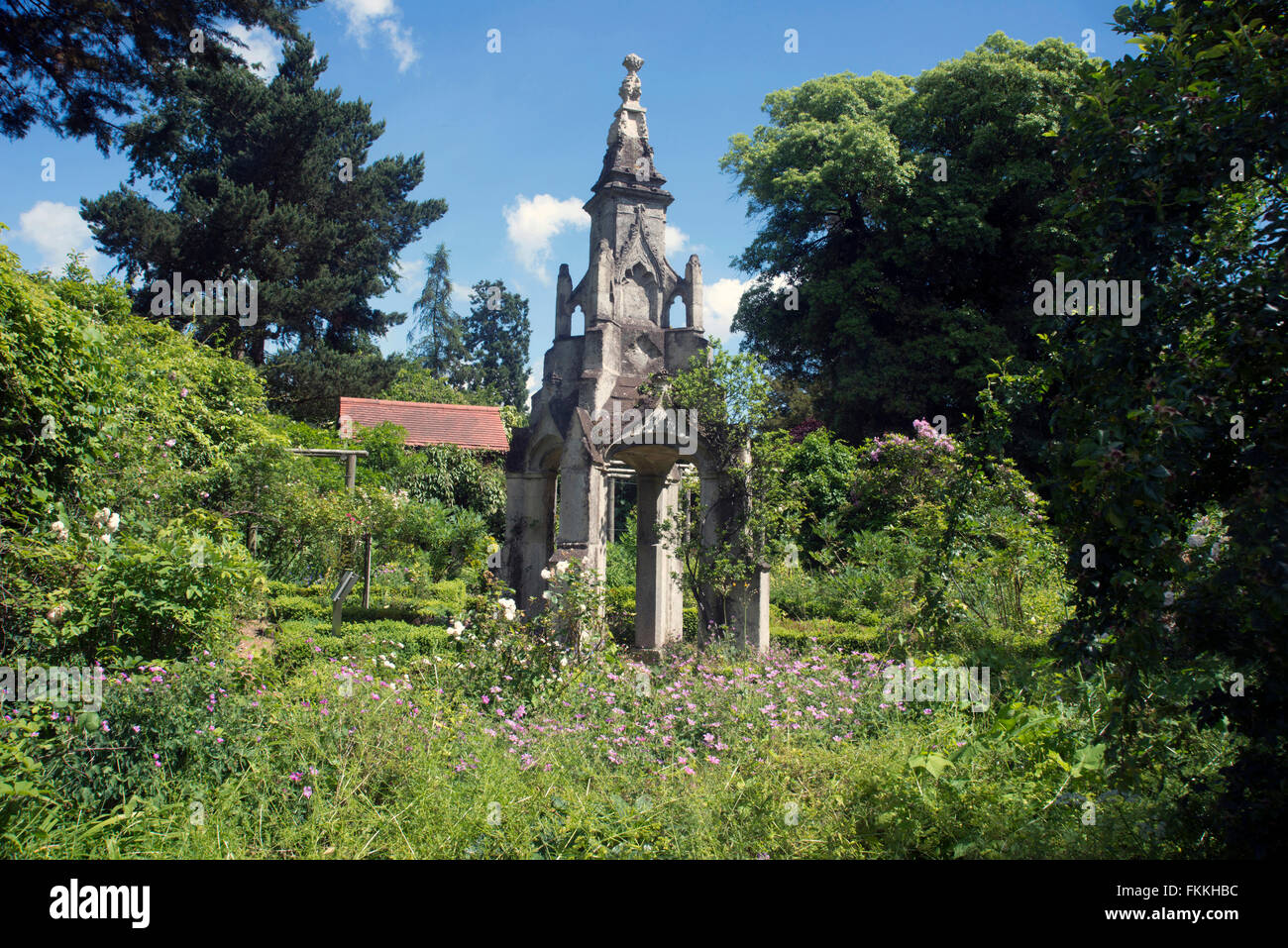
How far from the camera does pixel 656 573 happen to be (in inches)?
344

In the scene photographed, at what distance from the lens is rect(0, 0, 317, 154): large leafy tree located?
6.65 metres

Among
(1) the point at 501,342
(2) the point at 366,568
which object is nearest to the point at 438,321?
(1) the point at 501,342

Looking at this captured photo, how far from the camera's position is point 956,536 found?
7348mm

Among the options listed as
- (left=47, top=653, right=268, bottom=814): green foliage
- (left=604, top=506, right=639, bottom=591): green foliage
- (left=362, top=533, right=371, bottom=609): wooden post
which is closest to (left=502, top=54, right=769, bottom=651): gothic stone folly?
Answer: (left=362, top=533, right=371, bottom=609): wooden post

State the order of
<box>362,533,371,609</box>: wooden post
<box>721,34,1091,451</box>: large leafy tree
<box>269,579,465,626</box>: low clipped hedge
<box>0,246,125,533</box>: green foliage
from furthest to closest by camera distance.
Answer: <box>721,34,1091,451</box>: large leafy tree
<box>362,533,371,609</box>: wooden post
<box>269,579,465,626</box>: low clipped hedge
<box>0,246,125,533</box>: green foliage

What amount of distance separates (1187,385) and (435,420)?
23.6m

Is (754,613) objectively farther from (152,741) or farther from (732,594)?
(152,741)

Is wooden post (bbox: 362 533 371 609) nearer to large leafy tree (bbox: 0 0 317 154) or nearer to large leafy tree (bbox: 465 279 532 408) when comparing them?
large leafy tree (bbox: 0 0 317 154)

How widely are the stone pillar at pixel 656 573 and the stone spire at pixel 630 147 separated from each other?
3252 mm

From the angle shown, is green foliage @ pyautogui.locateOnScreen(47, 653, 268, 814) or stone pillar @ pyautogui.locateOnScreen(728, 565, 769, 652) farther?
stone pillar @ pyautogui.locateOnScreen(728, 565, 769, 652)

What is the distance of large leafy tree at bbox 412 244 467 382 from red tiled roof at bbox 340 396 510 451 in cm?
2068

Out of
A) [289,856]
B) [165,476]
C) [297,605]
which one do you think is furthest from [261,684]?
[297,605]
